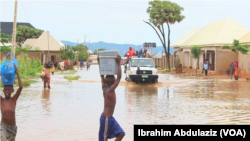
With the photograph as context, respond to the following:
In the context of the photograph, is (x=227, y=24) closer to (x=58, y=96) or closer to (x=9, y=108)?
(x=58, y=96)

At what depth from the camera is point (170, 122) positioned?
13.1 meters

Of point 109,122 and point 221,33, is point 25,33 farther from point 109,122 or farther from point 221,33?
point 109,122

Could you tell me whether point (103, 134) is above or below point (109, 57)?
below

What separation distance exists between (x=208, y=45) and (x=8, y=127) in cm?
4033

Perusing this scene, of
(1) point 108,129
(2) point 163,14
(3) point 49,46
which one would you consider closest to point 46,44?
(3) point 49,46

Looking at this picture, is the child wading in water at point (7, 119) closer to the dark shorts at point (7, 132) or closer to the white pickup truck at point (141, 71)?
the dark shorts at point (7, 132)

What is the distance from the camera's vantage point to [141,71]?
97.4 ft

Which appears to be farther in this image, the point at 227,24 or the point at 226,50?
the point at 227,24

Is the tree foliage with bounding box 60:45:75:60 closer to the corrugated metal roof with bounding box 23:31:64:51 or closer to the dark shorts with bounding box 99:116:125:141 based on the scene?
the corrugated metal roof with bounding box 23:31:64:51

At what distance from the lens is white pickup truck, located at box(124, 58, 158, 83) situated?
2975 centimetres

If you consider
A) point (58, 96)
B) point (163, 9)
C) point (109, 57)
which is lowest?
point (58, 96)

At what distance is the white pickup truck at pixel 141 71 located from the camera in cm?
2975

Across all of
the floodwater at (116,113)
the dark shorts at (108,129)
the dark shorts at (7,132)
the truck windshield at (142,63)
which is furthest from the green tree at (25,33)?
the dark shorts at (108,129)

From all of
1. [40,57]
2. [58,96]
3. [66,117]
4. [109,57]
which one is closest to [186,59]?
[40,57]
